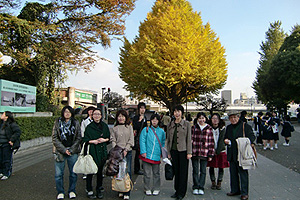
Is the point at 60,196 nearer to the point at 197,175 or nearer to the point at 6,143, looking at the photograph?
the point at 6,143

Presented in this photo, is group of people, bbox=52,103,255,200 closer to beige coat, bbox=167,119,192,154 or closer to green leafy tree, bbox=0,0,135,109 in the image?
beige coat, bbox=167,119,192,154

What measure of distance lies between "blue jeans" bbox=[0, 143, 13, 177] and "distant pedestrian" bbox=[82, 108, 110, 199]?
2755mm

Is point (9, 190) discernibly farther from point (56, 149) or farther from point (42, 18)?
point (42, 18)

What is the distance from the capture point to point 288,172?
6.96 meters

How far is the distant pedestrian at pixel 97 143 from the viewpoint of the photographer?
191 inches

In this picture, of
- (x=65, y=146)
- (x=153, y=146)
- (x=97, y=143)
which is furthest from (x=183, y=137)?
(x=65, y=146)

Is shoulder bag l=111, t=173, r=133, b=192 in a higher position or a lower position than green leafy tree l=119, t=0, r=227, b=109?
lower

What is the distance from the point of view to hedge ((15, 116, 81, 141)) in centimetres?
1107

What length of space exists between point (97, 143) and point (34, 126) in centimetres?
880

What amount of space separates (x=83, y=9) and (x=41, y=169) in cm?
1349

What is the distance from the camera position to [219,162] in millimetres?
5504

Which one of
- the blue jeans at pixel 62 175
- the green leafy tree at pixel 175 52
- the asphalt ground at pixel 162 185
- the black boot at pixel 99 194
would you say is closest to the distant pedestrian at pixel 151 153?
the asphalt ground at pixel 162 185

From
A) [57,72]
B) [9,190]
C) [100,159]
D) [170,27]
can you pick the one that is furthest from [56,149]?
[170,27]

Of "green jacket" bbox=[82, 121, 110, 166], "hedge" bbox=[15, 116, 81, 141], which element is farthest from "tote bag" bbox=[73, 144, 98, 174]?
"hedge" bbox=[15, 116, 81, 141]
